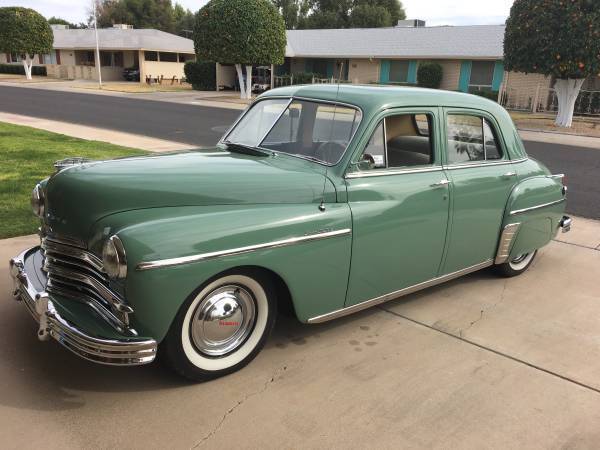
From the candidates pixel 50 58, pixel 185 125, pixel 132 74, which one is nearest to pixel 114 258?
pixel 185 125

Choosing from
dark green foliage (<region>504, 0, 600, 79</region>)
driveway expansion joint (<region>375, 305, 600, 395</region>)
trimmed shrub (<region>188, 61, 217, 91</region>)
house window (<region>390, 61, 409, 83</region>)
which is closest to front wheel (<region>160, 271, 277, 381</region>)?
driveway expansion joint (<region>375, 305, 600, 395</region>)

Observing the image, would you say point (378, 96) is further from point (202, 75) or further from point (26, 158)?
point (202, 75)

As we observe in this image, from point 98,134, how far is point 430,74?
74.4ft

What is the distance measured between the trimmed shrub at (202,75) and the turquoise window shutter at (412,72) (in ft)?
43.3

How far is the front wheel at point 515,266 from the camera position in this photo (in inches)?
189

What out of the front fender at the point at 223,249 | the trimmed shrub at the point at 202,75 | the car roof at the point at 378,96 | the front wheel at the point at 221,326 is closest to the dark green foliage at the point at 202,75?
the trimmed shrub at the point at 202,75

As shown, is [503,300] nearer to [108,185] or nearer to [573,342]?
[573,342]

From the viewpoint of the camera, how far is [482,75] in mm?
30234

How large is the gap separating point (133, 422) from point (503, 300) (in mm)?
3091

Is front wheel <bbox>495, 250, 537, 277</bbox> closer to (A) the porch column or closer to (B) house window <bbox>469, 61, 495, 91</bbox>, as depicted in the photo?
(B) house window <bbox>469, 61, 495, 91</bbox>

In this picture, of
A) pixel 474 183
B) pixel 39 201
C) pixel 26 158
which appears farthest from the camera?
pixel 26 158

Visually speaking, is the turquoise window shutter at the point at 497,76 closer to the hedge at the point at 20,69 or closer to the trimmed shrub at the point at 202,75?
the trimmed shrub at the point at 202,75

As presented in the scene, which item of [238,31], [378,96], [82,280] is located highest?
[238,31]

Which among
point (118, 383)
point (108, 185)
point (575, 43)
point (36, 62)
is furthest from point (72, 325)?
point (36, 62)
